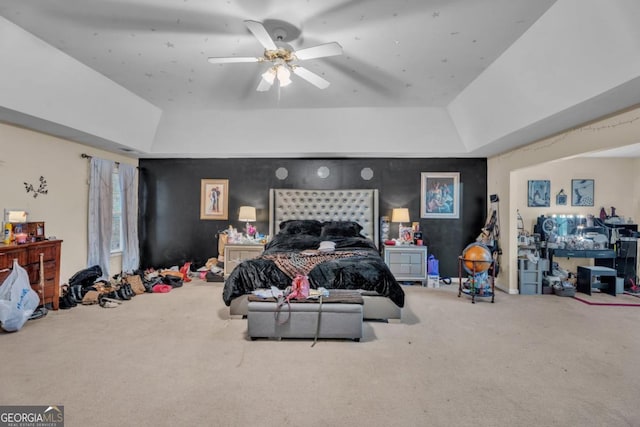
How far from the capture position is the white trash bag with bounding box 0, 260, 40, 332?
3.47 m

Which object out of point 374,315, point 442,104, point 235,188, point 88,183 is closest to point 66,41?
point 88,183

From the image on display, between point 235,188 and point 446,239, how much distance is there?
14.5 feet

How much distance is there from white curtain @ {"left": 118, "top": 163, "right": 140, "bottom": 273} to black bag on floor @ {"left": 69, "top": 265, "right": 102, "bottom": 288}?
0.95 m

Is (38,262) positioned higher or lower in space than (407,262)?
higher

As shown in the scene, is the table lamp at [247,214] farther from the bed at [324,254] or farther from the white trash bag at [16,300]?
the white trash bag at [16,300]

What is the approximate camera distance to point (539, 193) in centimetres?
609

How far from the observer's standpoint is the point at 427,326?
3898 mm

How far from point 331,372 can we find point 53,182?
5099 millimetres

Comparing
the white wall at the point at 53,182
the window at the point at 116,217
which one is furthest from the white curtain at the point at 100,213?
the window at the point at 116,217

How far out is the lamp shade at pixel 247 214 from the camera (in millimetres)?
6305

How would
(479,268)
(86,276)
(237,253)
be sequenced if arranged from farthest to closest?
(237,253) → (86,276) → (479,268)

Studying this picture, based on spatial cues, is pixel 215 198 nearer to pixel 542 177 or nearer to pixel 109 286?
pixel 109 286

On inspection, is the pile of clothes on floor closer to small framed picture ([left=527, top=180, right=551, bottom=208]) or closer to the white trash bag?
the white trash bag

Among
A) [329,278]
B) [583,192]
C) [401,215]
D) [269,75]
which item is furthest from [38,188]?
[583,192]
